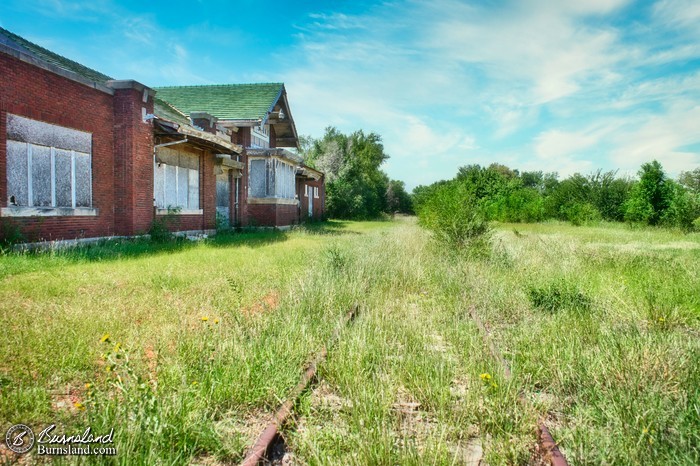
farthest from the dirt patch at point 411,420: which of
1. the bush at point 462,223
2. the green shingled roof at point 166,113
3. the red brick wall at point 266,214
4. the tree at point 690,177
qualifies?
the tree at point 690,177

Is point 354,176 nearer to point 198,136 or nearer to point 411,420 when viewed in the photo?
point 198,136

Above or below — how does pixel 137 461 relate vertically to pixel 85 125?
below

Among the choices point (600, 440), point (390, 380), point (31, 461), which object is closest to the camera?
point (31, 461)

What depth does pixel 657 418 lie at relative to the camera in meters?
2.65

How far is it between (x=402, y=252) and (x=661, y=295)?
5.87 m

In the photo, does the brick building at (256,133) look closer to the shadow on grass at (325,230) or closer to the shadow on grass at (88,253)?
the shadow on grass at (325,230)

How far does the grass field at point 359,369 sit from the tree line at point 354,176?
111 feet

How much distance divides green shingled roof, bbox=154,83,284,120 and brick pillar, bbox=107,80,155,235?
930cm

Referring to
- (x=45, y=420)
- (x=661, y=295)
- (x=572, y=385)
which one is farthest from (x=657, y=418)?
(x=661, y=295)

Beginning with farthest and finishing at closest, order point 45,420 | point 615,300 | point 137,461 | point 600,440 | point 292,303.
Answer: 1. point 615,300
2. point 292,303
3. point 45,420
4. point 600,440
5. point 137,461

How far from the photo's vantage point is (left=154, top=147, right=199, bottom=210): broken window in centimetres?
1380

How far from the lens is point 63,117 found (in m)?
10.1

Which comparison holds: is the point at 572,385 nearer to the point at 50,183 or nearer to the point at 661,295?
the point at 661,295
